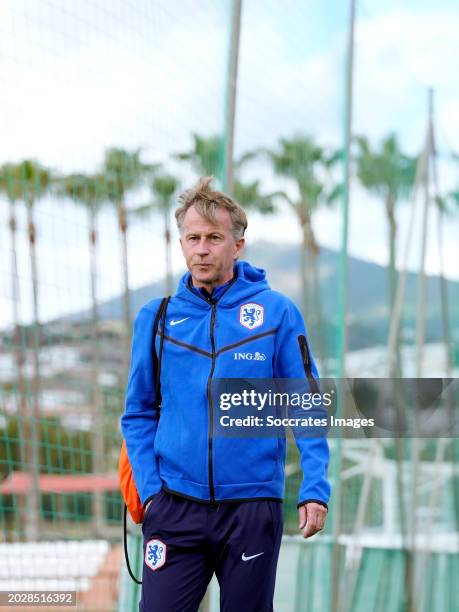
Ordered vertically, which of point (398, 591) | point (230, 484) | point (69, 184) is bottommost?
point (398, 591)

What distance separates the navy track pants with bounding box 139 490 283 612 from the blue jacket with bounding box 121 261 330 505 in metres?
0.04

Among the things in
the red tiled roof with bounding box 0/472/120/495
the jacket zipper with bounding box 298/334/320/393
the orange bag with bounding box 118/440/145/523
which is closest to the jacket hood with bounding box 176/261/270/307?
the jacket zipper with bounding box 298/334/320/393

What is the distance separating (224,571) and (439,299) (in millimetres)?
4073

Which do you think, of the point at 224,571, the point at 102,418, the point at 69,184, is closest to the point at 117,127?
the point at 69,184

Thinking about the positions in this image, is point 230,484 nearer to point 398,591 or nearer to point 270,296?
point 270,296

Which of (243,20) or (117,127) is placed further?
(243,20)

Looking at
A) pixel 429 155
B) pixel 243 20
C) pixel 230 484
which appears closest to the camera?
pixel 230 484

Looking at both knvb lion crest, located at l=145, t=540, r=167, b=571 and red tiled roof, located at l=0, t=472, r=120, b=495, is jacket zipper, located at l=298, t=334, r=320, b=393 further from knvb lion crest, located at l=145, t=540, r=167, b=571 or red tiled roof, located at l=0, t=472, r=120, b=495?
red tiled roof, located at l=0, t=472, r=120, b=495

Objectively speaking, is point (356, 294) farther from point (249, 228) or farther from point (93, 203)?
point (93, 203)

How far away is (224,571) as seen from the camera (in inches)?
93.7

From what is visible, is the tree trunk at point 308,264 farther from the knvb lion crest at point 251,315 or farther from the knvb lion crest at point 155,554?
the knvb lion crest at point 155,554

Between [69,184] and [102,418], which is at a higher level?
[69,184]

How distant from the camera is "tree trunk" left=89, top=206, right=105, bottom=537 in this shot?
→ 3.81 meters

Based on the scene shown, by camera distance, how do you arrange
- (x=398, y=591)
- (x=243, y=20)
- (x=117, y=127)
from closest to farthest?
(x=117, y=127) < (x=243, y=20) < (x=398, y=591)
